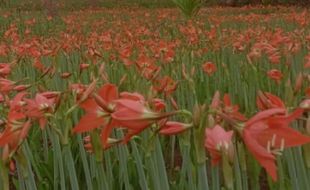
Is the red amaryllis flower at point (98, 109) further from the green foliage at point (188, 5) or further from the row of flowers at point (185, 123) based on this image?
the green foliage at point (188, 5)

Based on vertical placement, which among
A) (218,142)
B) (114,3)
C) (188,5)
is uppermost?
(218,142)

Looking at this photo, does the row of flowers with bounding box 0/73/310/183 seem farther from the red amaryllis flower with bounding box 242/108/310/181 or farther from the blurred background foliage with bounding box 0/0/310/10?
the blurred background foliage with bounding box 0/0/310/10

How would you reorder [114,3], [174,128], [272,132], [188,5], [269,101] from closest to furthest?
[272,132]
[174,128]
[269,101]
[188,5]
[114,3]

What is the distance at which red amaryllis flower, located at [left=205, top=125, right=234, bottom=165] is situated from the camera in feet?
3.22

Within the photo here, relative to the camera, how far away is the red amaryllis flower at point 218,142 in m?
0.98

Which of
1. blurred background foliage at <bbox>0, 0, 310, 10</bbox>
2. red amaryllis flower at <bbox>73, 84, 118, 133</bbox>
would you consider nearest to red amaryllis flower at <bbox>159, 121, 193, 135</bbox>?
red amaryllis flower at <bbox>73, 84, 118, 133</bbox>

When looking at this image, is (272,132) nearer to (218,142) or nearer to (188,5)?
(218,142)

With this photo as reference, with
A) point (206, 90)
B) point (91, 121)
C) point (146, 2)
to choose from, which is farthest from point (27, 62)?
point (146, 2)

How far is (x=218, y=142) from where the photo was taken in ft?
3.23

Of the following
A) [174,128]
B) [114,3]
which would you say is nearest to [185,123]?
[174,128]

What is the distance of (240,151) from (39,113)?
46cm

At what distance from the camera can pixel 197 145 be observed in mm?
990

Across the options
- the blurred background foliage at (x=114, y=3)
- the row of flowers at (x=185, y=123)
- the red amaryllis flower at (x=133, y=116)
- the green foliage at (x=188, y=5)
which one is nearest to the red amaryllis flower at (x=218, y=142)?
the row of flowers at (x=185, y=123)

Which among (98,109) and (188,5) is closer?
(98,109)
